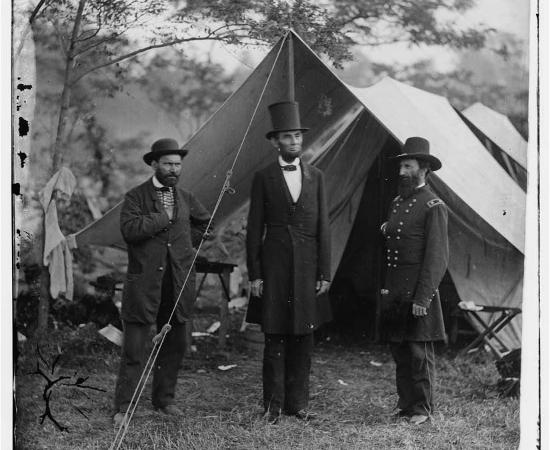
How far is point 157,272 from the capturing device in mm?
4445

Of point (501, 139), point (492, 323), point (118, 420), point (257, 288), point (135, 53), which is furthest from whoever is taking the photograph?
point (501, 139)

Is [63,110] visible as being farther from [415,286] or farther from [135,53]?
[415,286]

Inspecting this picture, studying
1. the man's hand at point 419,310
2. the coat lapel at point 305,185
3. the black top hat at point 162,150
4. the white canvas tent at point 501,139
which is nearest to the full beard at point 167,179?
the black top hat at point 162,150

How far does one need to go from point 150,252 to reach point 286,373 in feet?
3.80

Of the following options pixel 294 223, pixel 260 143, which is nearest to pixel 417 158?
pixel 294 223

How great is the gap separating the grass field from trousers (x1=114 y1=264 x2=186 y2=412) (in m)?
0.13

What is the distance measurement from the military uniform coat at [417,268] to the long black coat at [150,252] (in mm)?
1308

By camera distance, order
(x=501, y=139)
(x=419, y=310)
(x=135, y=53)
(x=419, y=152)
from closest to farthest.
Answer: (x=419, y=310) < (x=419, y=152) < (x=135, y=53) < (x=501, y=139)

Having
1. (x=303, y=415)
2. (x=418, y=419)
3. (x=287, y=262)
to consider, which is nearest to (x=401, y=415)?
(x=418, y=419)

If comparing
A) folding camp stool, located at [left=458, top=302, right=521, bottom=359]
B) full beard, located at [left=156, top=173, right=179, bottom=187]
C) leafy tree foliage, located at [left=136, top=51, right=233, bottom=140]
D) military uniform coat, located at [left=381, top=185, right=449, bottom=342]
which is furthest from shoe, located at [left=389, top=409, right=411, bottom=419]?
leafy tree foliage, located at [left=136, top=51, right=233, bottom=140]

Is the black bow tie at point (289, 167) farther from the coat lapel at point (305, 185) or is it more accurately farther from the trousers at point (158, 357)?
the trousers at point (158, 357)

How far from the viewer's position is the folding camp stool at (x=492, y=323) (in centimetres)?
542

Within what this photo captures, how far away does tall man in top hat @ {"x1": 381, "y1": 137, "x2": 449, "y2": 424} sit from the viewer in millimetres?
4461

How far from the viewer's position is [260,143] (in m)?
5.32
